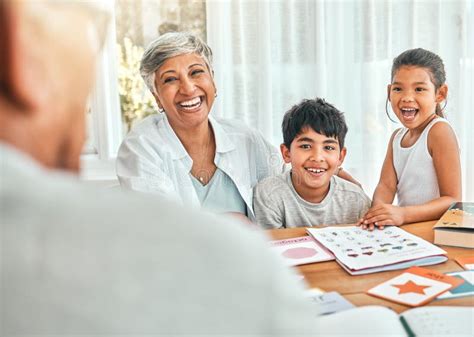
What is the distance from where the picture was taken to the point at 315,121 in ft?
6.05

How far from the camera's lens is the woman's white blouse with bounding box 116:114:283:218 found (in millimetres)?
1757

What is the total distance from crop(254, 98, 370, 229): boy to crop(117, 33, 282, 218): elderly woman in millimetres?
129

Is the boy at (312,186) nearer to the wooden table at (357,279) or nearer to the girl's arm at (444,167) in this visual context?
the girl's arm at (444,167)

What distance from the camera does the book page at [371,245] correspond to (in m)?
1.26

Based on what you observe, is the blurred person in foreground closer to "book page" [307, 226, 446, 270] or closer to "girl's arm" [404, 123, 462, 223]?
"book page" [307, 226, 446, 270]

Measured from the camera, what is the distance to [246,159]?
203cm

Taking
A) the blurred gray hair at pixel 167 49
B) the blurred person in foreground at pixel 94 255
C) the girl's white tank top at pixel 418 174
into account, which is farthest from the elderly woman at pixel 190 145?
the blurred person in foreground at pixel 94 255

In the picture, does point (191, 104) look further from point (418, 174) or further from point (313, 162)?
point (418, 174)

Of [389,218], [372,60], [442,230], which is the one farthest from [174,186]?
[372,60]

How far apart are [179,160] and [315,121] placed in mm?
502

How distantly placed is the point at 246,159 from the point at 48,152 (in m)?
1.57

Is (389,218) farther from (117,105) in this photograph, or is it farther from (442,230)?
(117,105)

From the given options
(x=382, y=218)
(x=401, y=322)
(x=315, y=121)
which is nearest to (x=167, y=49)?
(x=315, y=121)

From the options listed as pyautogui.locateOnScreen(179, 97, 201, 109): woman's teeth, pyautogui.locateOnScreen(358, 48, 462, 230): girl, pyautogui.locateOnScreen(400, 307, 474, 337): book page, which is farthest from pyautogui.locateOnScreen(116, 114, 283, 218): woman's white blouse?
pyautogui.locateOnScreen(400, 307, 474, 337): book page
